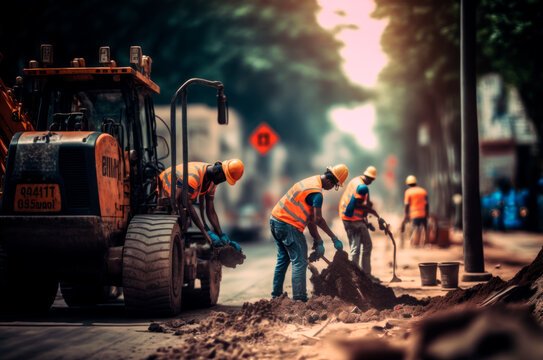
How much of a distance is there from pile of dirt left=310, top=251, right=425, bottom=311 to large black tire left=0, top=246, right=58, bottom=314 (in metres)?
3.70

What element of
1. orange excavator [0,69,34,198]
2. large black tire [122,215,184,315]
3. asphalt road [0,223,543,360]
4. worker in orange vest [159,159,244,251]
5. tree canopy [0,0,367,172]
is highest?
tree canopy [0,0,367,172]

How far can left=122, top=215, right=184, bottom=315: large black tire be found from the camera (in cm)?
872

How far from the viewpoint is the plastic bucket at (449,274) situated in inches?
449

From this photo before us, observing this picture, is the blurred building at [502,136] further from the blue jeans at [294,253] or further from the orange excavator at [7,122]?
the orange excavator at [7,122]

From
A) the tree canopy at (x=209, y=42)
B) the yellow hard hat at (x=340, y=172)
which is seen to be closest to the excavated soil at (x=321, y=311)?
the yellow hard hat at (x=340, y=172)

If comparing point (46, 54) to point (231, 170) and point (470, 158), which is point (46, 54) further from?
point (470, 158)

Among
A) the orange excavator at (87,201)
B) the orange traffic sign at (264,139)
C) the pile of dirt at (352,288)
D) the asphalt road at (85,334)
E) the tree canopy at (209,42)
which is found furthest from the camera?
the tree canopy at (209,42)

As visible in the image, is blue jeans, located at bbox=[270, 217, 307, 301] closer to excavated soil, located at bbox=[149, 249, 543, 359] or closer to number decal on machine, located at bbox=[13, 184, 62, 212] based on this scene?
excavated soil, located at bbox=[149, 249, 543, 359]

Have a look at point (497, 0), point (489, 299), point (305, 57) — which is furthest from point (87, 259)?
point (305, 57)

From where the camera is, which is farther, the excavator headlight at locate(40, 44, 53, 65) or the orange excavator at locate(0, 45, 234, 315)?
the excavator headlight at locate(40, 44, 53, 65)

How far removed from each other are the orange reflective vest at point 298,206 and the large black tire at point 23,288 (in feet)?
10.5

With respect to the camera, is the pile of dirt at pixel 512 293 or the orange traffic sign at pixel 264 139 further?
the orange traffic sign at pixel 264 139

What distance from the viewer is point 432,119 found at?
35781mm

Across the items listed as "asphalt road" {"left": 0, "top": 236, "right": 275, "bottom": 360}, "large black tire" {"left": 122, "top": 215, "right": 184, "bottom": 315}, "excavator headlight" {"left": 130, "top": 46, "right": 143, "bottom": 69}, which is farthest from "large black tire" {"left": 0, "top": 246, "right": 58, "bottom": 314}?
"excavator headlight" {"left": 130, "top": 46, "right": 143, "bottom": 69}
